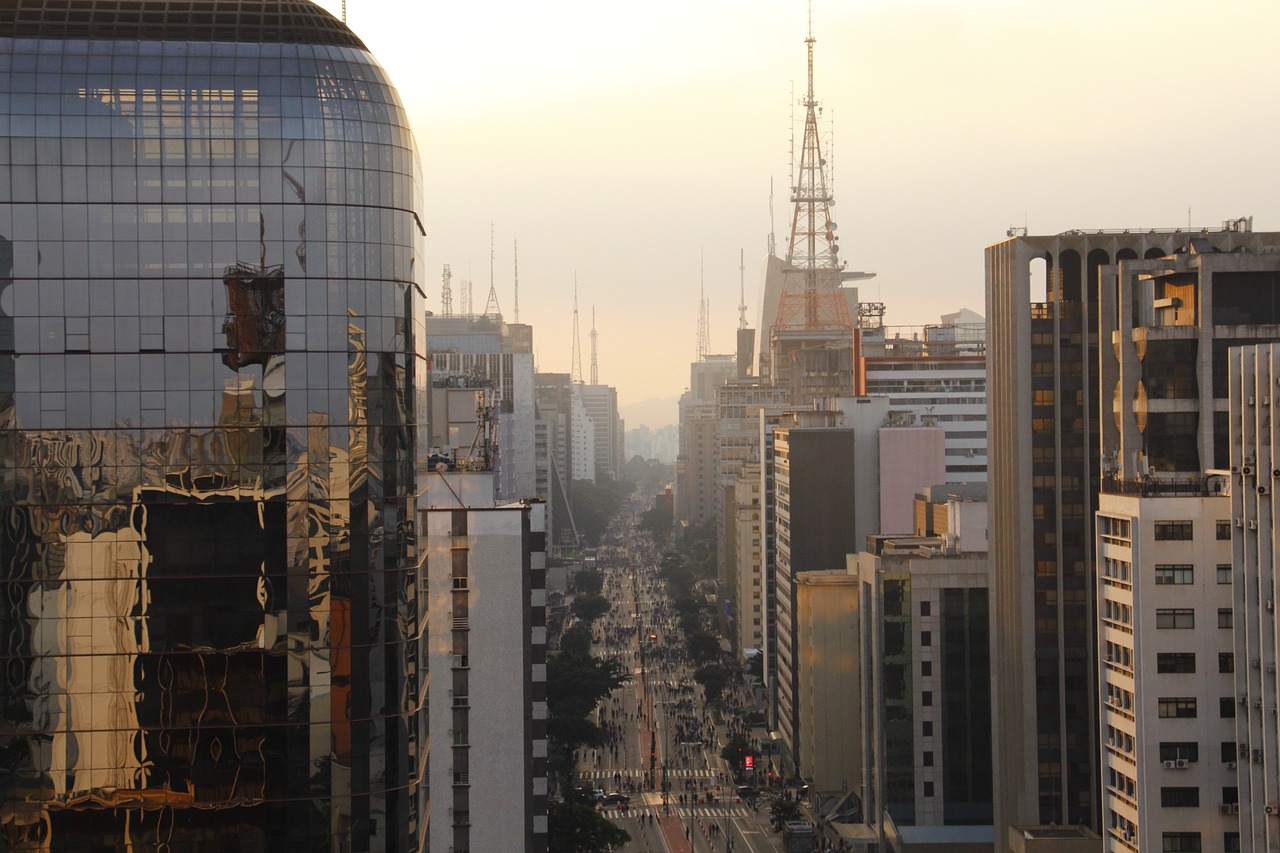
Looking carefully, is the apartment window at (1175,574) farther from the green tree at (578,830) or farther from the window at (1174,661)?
the green tree at (578,830)

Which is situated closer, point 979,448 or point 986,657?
point 986,657

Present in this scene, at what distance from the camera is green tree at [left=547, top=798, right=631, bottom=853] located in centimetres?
9931

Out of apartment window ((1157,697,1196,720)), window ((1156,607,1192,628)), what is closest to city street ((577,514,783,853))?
apartment window ((1157,697,1196,720))

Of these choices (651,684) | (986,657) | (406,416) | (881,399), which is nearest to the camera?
(406,416)

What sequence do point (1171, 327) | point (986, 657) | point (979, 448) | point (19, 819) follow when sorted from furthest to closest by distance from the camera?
point (979, 448) < point (986, 657) < point (1171, 327) < point (19, 819)

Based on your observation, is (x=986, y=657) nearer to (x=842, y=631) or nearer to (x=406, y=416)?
(x=842, y=631)

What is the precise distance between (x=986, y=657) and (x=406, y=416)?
58772mm

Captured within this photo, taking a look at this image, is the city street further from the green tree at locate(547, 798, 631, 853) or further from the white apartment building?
the white apartment building

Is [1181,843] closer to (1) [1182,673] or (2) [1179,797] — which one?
Result: (2) [1179,797]

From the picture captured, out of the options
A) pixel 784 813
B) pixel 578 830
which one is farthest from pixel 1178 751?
pixel 784 813

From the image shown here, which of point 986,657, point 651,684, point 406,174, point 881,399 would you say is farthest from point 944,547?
point 651,684

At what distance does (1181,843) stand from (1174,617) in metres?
7.77

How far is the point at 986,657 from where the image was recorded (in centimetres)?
9544

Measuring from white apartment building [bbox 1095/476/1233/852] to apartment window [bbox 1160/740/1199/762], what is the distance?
0.03 m
